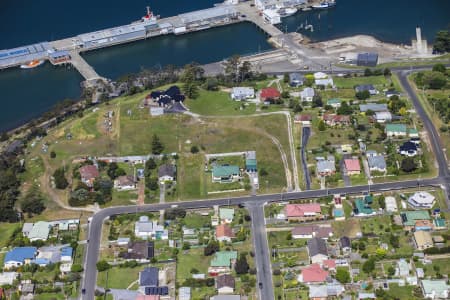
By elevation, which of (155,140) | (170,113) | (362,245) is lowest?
(362,245)

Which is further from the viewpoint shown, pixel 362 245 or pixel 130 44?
pixel 130 44

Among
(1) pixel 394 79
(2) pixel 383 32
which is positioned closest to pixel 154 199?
(1) pixel 394 79

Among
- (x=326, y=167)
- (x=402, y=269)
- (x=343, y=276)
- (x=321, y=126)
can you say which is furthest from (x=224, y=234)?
(x=321, y=126)

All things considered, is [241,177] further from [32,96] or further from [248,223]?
[32,96]

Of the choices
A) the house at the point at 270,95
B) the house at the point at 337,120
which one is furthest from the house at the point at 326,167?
the house at the point at 270,95

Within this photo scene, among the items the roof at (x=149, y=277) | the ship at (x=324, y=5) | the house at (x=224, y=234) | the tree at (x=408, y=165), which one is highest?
the ship at (x=324, y=5)

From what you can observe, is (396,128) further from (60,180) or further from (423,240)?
(60,180)

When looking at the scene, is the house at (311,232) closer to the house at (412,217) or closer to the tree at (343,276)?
the tree at (343,276)
